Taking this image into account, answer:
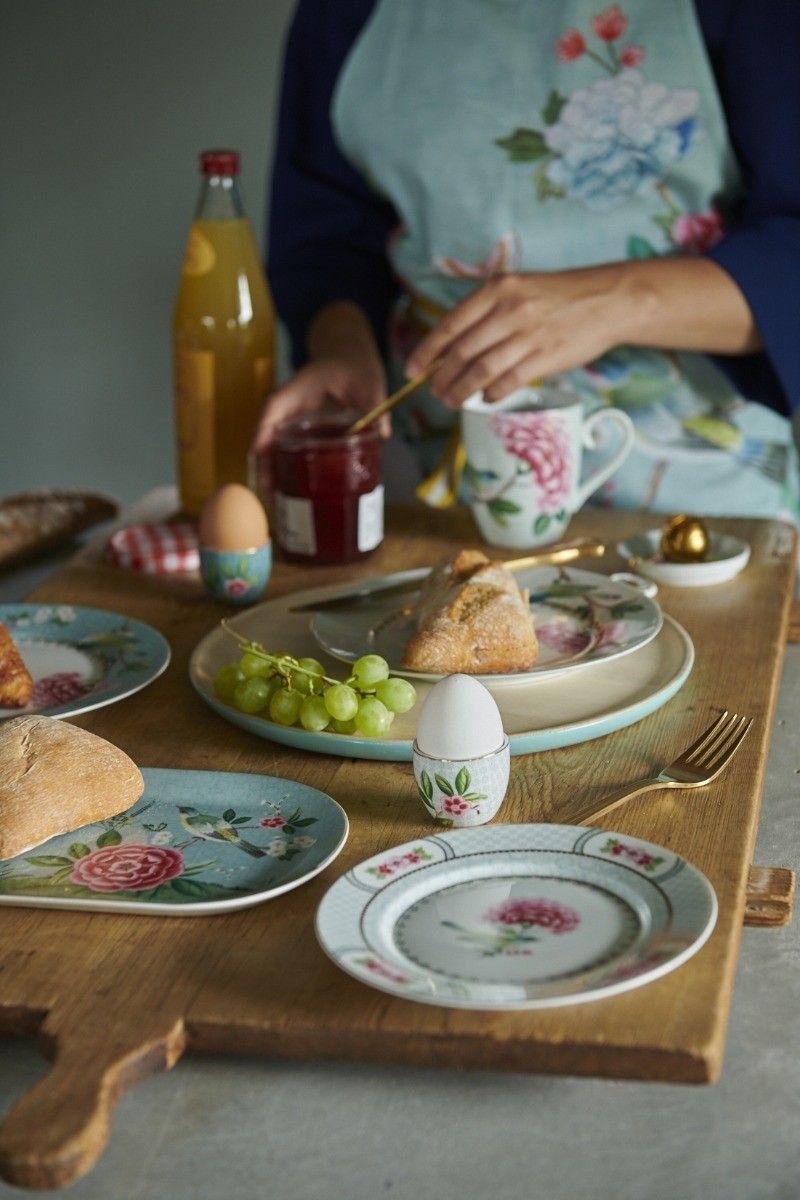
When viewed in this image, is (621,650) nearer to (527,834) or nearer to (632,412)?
(527,834)

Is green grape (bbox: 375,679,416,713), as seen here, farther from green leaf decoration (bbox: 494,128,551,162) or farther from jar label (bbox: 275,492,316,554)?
green leaf decoration (bbox: 494,128,551,162)

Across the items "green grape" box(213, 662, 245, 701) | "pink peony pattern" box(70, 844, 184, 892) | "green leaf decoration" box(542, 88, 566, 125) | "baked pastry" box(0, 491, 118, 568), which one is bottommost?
"baked pastry" box(0, 491, 118, 568)

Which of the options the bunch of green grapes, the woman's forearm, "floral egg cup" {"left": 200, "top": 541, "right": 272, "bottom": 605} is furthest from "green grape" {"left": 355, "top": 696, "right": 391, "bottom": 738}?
the woman's forearm

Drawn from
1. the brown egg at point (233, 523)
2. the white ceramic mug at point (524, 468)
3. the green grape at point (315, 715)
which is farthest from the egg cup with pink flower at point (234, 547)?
the green grape at point (315, 715)

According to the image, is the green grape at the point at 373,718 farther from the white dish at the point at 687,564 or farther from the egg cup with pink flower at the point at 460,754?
the white dish at the point at 687,564

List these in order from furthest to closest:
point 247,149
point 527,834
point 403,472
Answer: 1. point 247,149
2. point 403,472
3. point 527,834

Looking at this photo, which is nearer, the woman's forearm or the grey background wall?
the woman's forearm

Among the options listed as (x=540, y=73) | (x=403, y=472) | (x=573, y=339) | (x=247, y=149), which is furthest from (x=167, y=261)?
(x=573, y=339)

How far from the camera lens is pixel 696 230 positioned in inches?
57.8

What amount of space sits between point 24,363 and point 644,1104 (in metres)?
2.80

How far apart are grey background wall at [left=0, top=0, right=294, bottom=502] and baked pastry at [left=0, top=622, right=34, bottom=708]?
2.19 m

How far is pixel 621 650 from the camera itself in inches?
36.5

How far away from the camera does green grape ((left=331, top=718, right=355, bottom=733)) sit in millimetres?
855

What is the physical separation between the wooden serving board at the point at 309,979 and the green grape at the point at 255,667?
42 mm
